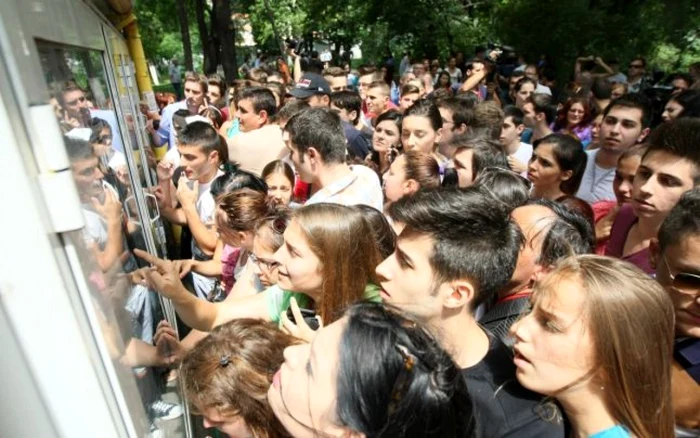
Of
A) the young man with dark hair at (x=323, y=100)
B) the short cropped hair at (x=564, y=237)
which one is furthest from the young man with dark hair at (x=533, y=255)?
the young man with dark hair at (x=323, y=100)

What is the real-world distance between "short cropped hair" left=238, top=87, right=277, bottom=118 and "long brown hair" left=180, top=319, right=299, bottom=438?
335 cm

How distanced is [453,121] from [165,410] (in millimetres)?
3746

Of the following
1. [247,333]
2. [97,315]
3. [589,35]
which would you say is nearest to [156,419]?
[247,333]

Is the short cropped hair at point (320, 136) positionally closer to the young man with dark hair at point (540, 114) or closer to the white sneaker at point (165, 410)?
the white sneaker at point (165, 410)

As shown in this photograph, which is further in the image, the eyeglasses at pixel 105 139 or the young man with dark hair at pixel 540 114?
the young man with dark hair at pixel 540 114

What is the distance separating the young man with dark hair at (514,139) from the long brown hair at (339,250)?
9.55ft

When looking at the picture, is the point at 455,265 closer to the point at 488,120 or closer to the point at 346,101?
the point at 488,120

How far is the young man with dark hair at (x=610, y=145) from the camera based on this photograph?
358cm

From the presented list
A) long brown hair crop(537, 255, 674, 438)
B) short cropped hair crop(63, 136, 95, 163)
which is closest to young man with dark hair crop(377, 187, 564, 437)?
long brown hair crop(537, 255, 674, 438)

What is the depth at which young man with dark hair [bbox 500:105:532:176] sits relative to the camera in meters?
4.60

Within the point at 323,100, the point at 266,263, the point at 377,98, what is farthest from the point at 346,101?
the point at 266,263

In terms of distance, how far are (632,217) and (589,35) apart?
11422 mm

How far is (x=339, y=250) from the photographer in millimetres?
1787

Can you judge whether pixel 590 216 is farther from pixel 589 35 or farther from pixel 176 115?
pixel 589 35
